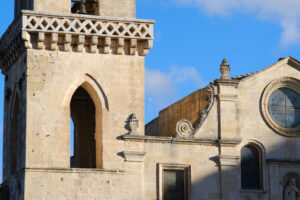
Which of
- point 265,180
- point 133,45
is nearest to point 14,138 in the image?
point 133,45

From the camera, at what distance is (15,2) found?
1529 inches

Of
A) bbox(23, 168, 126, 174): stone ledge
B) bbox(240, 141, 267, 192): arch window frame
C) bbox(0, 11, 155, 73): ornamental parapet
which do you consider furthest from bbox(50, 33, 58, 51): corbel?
bbox(240, 141, 267, 192): arch window frame

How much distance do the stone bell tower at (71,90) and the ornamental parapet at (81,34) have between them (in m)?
0.03

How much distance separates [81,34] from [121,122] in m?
3.18

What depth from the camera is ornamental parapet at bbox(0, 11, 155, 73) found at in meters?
35.4

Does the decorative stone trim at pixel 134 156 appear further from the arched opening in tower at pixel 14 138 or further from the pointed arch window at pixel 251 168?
the arched opening in tower at pixel 14 138

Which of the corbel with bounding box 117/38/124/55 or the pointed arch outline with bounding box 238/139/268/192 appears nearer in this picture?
the corbel with bounding box 117/38/124/55

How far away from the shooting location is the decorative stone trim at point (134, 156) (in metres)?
35.7

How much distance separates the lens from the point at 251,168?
122 feet

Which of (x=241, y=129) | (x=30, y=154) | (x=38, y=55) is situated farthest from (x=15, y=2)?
(x=241, y=129)

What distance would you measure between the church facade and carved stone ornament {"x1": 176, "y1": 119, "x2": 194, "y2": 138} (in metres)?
0.03

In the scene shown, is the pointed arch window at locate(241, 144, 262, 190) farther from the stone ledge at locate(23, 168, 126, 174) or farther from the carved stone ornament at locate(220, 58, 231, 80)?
the stone ledge at locate(23, 168, 126, 174)

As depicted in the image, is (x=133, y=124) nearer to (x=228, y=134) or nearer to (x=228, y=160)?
(x=228, y=134)

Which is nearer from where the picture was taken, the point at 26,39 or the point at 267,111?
the point at 26,39
